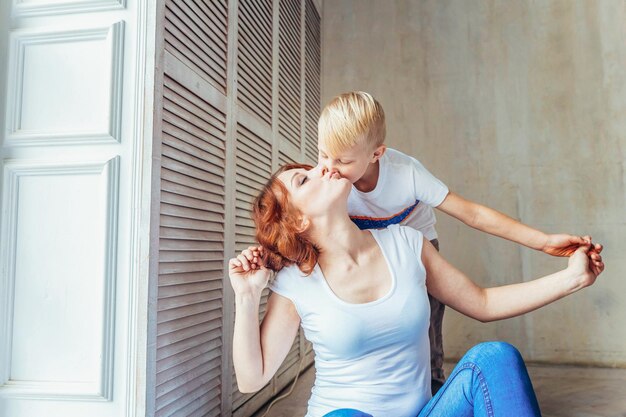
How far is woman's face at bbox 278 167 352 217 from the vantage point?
1.28 m

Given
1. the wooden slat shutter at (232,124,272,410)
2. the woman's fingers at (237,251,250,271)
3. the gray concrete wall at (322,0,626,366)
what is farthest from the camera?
the gray concrete wall at (322,0,626,366)

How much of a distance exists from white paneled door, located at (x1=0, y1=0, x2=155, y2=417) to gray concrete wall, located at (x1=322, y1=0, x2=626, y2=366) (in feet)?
7.28

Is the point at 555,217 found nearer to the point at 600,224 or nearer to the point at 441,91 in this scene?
the point at 600,224

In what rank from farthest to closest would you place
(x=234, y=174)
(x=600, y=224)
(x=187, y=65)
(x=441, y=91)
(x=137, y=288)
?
(x=441, y=91)
(x=600, y=224)
(x=234, y=174)
(x=187, y=65)
(x=137, y=288)

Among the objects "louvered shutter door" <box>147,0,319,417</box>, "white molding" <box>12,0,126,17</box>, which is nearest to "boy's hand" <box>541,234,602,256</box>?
"louvered shutter door" <box>147,0,319,417</box>

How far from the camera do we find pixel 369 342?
1.22m

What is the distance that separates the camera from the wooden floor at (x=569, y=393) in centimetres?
217

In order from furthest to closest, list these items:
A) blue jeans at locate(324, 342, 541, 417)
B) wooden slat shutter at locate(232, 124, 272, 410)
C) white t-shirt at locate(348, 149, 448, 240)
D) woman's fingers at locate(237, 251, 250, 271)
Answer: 1. wooden slat shutter at locate(232, 124, 272, 410)
2. white t-shirt at locate(348, 149, 448, 240)
3. woman's fingers at locate(237, 251, 250, 271)
4. blue jeans at locate(324, 342, 541, 417)

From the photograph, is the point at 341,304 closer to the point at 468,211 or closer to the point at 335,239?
the point at 335,239

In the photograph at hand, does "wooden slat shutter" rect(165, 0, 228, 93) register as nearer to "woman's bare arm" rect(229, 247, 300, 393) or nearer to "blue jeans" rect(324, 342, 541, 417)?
"woman's bare arm" rect(229, 247, 300, 393)

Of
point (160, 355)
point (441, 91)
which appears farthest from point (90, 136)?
point (441, 91)

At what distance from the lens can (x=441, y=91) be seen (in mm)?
3275

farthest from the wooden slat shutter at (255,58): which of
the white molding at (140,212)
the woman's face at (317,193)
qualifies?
the woman's face at (317,193)

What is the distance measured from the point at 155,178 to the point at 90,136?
20 centimetres
